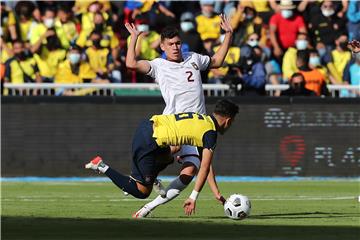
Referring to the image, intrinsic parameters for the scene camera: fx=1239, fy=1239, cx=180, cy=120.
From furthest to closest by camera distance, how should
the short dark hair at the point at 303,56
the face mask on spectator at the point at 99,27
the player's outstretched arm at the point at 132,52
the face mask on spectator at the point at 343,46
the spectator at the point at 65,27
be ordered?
1. the spectator at the point at 65,27
2. the face mask on spectator at the point at 99,27
3. the face mask on spectator at the point at 343,46
4. the short dark hair at the point at 303,56
5. the player's outstretched arm at the point at 132,52

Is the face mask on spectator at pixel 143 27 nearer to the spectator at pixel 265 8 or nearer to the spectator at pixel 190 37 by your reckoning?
the spectator at pixel 190 37

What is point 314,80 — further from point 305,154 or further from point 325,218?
point 325,218

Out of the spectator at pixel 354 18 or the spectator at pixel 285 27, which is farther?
the spectator at pixel 354 18

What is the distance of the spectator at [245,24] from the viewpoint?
27266 mm

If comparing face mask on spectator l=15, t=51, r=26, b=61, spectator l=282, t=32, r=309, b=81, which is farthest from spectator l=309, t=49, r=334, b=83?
face mask on spectator l=15, t=51, r=26, b=61

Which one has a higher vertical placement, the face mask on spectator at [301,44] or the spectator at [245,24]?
the spectator at [245,24]

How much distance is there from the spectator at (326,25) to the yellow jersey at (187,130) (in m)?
13.6

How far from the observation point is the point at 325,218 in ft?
48.6

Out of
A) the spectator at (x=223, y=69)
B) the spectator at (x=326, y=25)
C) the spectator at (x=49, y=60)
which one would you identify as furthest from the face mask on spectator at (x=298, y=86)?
the spectator at (x=49, y=60)

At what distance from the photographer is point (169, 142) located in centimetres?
1421

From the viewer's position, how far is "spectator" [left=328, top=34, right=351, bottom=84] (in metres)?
26.8

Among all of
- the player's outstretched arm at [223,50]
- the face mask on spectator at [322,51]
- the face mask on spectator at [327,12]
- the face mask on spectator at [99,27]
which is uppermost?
the player's outstretched arm at [223,50]

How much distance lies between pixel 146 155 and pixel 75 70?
1218 centimetres

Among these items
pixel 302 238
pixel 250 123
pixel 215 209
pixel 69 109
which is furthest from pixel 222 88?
pixel 302 238
